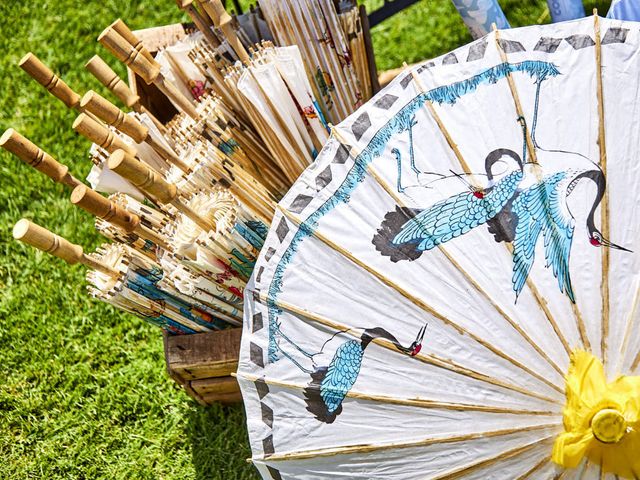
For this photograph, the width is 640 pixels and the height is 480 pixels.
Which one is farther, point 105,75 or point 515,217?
point 105,75

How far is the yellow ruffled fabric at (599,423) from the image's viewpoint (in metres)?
1.67

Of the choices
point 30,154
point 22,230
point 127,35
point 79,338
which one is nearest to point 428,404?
point 22,230

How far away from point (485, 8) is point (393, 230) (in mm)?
1230

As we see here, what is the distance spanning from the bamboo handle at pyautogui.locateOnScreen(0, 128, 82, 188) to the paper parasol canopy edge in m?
0.65

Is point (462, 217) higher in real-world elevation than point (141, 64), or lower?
lower

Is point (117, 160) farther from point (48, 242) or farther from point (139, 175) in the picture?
point (48, 242)

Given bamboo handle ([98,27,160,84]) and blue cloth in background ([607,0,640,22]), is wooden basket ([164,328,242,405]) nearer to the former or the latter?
bamboo handle ([98,27,160,84])

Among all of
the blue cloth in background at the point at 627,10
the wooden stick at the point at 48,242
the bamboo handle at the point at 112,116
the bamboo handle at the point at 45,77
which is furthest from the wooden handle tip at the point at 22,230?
the blue cloth in background at the point at 627,10

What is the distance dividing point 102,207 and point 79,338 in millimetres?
1347

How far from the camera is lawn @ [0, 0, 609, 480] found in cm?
309

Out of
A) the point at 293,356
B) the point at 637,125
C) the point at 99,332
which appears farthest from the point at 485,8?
the point at 99,332

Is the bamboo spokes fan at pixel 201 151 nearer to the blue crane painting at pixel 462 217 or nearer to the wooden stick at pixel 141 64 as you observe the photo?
the wooden stick at pixel 141 64

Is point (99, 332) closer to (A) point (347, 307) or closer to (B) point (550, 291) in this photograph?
(A) point (347, 307)

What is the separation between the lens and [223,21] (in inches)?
100
